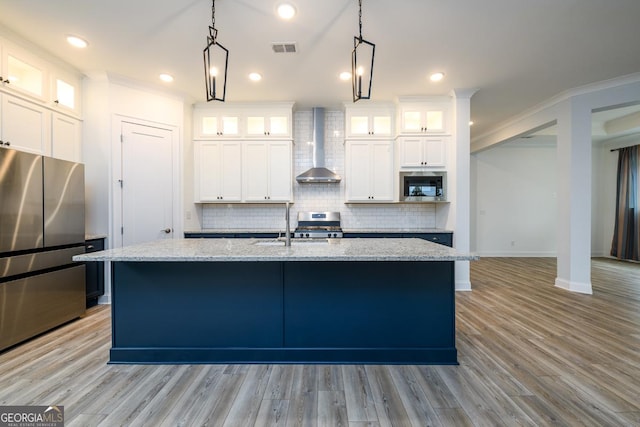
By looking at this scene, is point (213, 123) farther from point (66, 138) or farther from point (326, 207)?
point (326, 207)

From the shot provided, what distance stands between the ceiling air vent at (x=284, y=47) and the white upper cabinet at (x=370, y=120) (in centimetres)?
160

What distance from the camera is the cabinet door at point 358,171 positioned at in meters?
4.37

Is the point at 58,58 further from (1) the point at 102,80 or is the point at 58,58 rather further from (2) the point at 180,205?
(2) the point at 180,205

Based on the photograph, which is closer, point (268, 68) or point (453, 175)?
point (268, 68)

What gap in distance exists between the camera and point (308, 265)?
2.12 metres

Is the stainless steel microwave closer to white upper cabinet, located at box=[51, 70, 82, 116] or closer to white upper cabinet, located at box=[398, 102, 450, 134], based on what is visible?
white upper cabinet, located at box=[398, 102, 450, 134]

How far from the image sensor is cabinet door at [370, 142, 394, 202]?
4.38 metres

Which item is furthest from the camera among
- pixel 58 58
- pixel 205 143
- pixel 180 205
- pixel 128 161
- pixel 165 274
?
pixel 205 143

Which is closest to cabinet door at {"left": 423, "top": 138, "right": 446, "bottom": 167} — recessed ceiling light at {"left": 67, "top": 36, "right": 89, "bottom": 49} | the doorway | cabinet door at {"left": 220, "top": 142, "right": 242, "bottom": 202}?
cabinet door at {"left": 220, "top": 142, "right": 242, "bottom": 202}

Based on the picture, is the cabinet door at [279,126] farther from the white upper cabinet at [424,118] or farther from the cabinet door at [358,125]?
the white upper cabinet at [424,118]

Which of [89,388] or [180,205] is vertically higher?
[180,205]

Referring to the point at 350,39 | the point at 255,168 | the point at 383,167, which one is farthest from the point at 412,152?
the point at 255,168

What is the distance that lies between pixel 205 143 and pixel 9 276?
9.04 feet

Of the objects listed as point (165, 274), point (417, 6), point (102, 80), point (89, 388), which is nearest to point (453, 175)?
point (417, 6)
